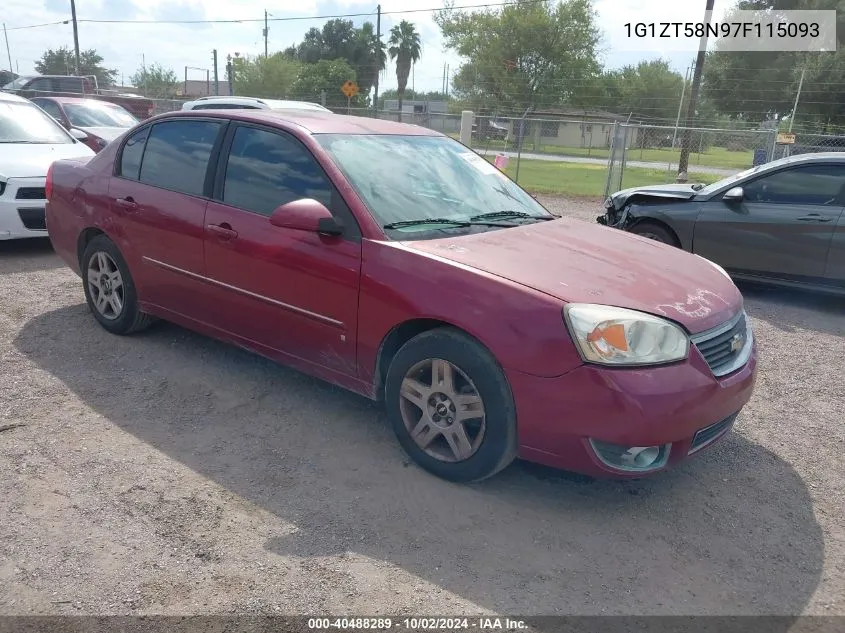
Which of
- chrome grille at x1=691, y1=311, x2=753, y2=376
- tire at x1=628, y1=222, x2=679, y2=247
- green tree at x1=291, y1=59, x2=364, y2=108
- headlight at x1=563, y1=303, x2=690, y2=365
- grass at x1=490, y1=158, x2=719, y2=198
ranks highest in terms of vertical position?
green tree at x1=291, y1=59, x2=364, y2=108

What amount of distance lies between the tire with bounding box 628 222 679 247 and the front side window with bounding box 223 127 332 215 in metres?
5.03

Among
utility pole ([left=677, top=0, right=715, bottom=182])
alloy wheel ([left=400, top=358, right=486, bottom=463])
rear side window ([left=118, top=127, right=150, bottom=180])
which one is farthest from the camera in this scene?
utility pole ([left=677, top=0, right=715, bottom=182])

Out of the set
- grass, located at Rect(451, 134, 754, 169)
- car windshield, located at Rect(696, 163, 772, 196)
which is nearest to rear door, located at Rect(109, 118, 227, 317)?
car windshield, located at Rect(696, 163, 772, 196)

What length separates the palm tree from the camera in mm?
69250

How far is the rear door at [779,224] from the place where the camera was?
22.9 feet

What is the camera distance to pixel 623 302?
122 inches

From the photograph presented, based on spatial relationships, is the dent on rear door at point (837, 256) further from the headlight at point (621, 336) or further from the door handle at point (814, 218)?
the headlight at point (621, 336)

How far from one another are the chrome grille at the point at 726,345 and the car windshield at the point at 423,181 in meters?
1.35

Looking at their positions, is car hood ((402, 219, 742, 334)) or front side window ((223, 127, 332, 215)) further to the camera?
front side window ((223, 127, 332, 215))

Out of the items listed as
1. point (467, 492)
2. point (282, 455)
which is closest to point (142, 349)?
point (282, 455)

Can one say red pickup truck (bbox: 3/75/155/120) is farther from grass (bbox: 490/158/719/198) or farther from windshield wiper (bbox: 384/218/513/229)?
windshield wiper (bbox: 384/218/513/229)

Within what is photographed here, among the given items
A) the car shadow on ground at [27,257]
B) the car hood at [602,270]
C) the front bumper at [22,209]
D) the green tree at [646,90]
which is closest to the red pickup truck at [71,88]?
the car shadow on ground at [27,257]

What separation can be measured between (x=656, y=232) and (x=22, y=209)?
22.3ft

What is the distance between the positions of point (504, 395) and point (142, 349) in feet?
9.80
